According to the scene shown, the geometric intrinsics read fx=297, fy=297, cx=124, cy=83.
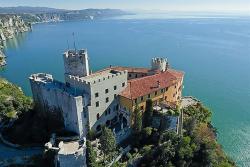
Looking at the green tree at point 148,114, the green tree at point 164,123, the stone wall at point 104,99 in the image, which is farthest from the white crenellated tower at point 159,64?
the green tree at point 164,123

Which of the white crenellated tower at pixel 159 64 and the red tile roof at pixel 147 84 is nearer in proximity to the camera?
the red tile roof at pixel 147 84

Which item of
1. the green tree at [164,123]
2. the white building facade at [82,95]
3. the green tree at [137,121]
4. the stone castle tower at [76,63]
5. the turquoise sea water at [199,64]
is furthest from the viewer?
the turquoise sea water at [199,64]

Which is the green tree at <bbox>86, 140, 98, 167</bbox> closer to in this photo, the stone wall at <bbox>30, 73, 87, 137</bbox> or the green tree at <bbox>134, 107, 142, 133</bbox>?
the stone wall at <bbox>30, 73, 87, 137</bbox>

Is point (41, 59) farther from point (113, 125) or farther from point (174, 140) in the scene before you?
point (174, 140)

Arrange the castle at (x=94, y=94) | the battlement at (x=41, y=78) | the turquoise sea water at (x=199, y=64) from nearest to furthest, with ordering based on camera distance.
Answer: the castle at (x=94, y=94), the battlement at (x=41, y=78), the turquoise sea water at (x=199, y=64)

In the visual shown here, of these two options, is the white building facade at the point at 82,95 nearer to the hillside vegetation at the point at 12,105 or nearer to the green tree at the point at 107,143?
the green tree at the point at 107,143

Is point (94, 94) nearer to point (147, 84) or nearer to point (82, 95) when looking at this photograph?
point (82, 95)

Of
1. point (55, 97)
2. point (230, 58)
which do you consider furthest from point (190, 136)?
point (230, 58)
